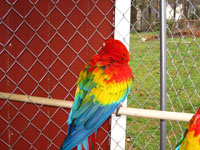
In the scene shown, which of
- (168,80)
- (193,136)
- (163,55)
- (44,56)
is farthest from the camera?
(168,80)

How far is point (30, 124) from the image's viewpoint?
1.11 meters

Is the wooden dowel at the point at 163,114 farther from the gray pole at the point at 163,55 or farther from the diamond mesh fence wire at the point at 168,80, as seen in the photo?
the diamond mesh fence wire at the point at 168,80

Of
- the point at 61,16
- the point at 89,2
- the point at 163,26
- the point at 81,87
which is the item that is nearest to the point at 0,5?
the point at 61,16

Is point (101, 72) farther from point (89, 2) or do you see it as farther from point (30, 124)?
point (30, 124)

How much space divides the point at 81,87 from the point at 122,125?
1.31 ft

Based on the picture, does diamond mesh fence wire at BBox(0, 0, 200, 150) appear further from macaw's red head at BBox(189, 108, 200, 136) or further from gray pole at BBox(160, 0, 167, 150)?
macaw's red head at BBox(189, 108, 200, 136)

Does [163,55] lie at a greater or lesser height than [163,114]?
greater

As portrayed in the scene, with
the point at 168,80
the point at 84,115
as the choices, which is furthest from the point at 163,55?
the point at 168,80

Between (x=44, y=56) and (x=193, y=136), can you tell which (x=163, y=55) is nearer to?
(x=193, y=136)

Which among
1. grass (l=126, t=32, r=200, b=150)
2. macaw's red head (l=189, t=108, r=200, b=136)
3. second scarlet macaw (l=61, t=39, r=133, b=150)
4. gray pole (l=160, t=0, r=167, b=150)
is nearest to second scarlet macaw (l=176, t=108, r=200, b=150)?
macaw's red head (l=189, t=108, r=200, b=136)

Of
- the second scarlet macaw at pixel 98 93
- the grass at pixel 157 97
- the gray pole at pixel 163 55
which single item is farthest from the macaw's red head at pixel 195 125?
the grass at pixel 157 97

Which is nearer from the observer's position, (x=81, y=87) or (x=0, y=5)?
(x=81, y=87)

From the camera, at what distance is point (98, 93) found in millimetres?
788

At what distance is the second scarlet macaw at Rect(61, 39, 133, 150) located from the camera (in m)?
0.74
